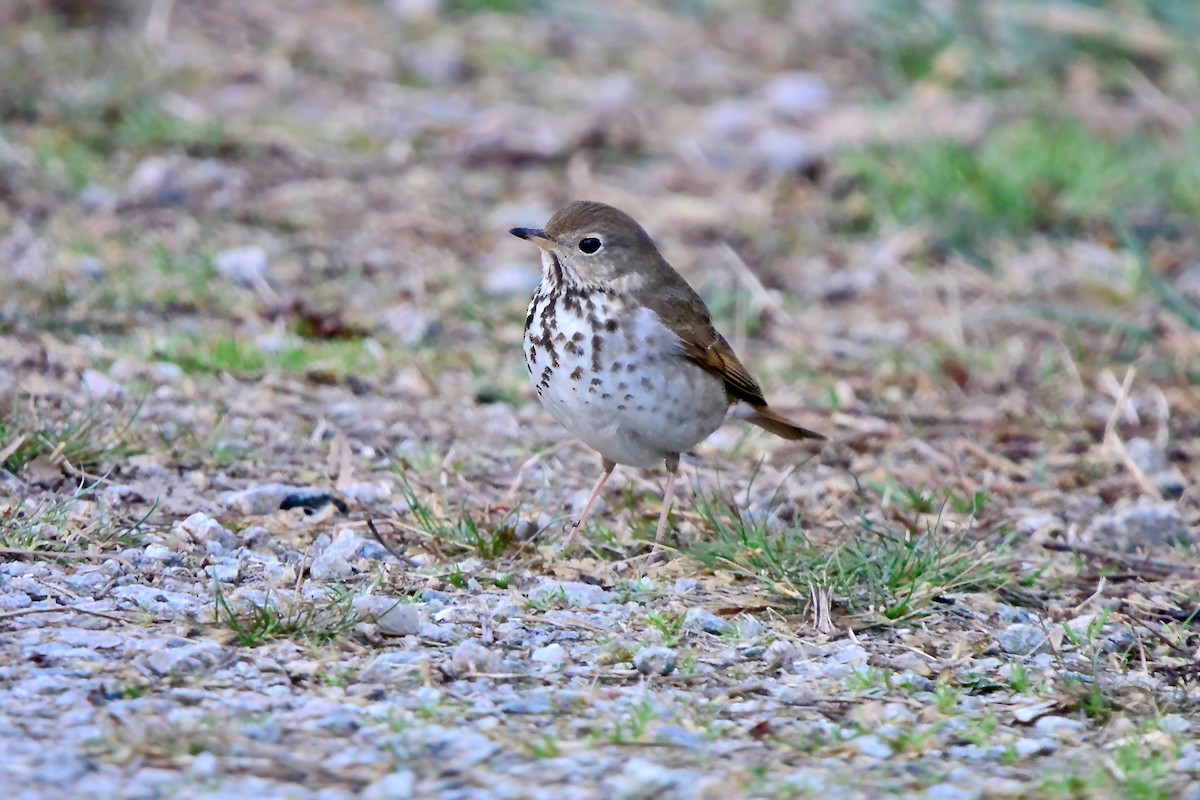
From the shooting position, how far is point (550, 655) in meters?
4.31

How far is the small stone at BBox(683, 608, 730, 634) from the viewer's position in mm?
4602

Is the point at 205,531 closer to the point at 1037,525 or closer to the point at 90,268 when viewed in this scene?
the point at 1037,525

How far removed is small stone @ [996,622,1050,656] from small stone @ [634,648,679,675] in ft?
3.10

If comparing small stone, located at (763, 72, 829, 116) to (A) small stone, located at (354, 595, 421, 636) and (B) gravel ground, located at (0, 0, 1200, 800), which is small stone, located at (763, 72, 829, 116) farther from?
(A) small stone, located at (354, 595, 421, 636)

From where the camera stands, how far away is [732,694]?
415 centimetres

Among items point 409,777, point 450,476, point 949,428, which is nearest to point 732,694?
point 409,777

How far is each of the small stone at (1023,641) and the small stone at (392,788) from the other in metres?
1.83

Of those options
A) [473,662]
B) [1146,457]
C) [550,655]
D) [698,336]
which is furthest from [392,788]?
[1146,457]

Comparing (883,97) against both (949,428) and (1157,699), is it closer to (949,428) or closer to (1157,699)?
(949,428)

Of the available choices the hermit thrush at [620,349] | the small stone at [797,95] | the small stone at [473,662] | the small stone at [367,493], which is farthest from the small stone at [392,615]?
the small stone at [797,95]

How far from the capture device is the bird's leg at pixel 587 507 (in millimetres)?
5230

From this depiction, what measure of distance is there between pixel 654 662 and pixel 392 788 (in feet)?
3.29

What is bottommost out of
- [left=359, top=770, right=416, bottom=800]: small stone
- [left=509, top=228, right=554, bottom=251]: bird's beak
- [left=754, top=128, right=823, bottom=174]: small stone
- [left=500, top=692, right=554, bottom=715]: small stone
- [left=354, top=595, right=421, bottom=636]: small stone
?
[left=500, top=692, right=554, bottom=715]: small stone

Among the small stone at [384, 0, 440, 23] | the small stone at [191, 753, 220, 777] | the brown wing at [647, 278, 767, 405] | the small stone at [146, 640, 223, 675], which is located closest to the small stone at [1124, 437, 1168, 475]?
the brown wing at [647, 278, 767, 405]
